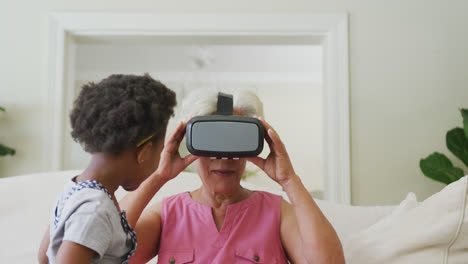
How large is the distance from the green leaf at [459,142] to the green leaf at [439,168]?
70 millimetres

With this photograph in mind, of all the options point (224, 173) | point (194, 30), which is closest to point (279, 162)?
point (224, 173)

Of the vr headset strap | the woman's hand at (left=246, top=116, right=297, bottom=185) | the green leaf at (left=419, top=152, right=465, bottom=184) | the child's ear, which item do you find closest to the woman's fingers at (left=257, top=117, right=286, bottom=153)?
the woman's hand at (left=246, top=116, right=297, bottom=185)

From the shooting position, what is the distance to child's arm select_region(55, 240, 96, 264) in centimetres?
61

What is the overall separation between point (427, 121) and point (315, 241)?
1893 millimetres

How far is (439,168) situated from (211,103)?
165cm

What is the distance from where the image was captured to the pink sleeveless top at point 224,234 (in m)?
1.12

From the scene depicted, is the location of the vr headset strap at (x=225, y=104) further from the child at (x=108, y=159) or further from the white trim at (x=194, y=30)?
the white trim at (x=194, y=30)

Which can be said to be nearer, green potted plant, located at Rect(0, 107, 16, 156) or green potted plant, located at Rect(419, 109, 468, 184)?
green potted plant, located at Rect(419, 109, 468, 184)

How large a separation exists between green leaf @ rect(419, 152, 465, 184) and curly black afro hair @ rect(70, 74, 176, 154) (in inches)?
77.6

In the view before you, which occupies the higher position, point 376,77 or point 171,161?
point 376,77

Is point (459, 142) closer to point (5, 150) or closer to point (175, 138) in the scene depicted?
point (175, 138)

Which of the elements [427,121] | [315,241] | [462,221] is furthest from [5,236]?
[427,121]

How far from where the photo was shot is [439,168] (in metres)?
2.28

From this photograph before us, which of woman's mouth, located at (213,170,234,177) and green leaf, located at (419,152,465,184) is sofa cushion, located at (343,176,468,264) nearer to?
woman's mouth, located at (213,170,234,177)
